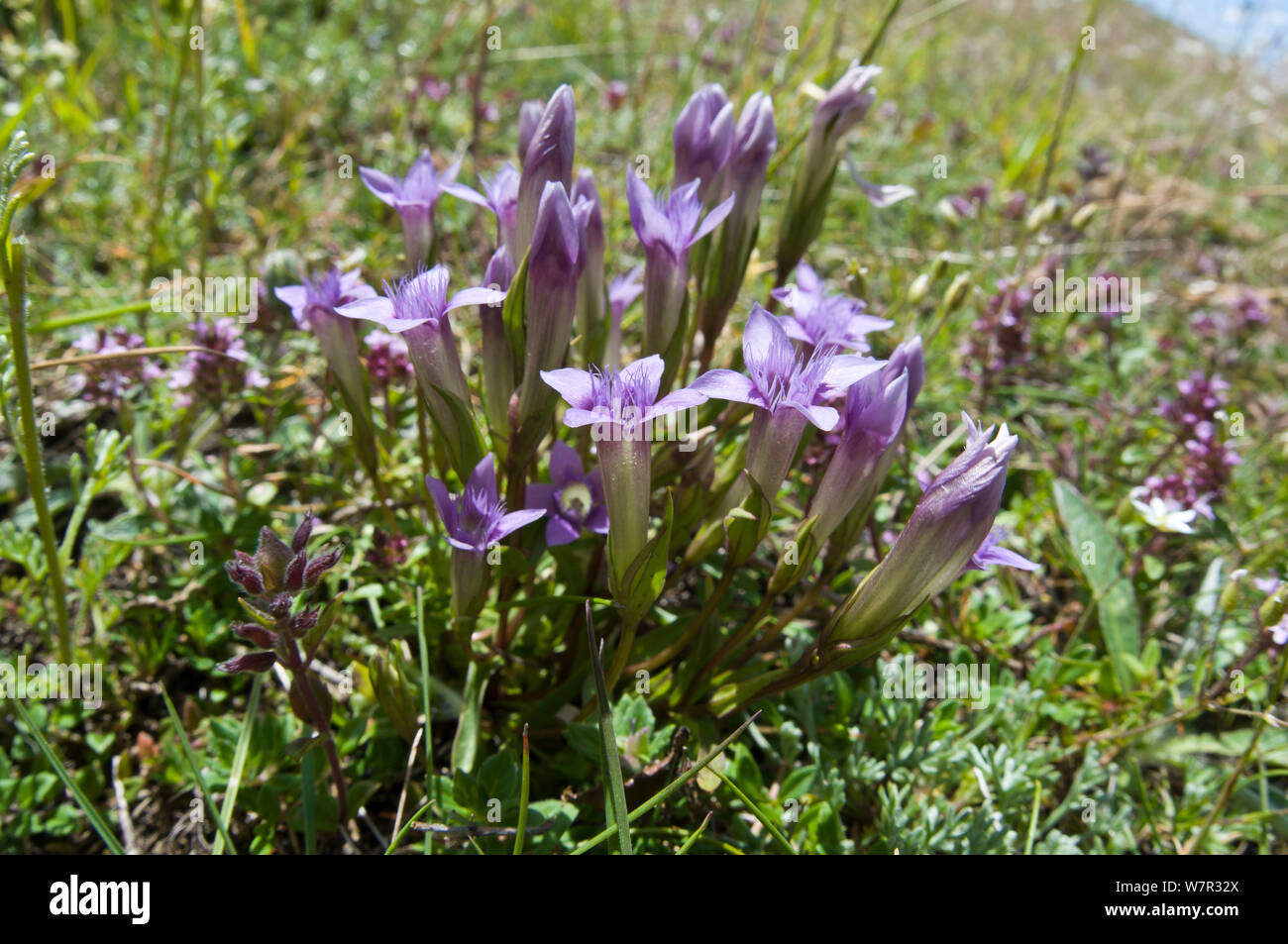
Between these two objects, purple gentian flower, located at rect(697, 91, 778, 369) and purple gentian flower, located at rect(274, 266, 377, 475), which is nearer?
purple gentian flower, located at rect(274, 266, 377, 475)

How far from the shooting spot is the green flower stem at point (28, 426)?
1713mm

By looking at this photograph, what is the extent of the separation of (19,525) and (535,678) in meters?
1.60

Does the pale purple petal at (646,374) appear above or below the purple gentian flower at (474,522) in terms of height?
above

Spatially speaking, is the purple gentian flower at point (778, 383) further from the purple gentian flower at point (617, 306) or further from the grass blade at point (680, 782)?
the purple gentian flower at point (617, 306)

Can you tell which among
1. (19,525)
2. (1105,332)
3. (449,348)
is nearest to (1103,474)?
(1105,332)

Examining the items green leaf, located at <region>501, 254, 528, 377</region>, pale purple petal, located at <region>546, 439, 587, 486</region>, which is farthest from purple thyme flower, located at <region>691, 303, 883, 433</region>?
pale purple petal, located at <region>546, 439, 587, 486</region>

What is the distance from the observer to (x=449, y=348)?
170 cm

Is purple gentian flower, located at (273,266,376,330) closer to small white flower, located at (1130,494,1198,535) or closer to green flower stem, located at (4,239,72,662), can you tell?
green flower stem, located at (4,239,72,662)
